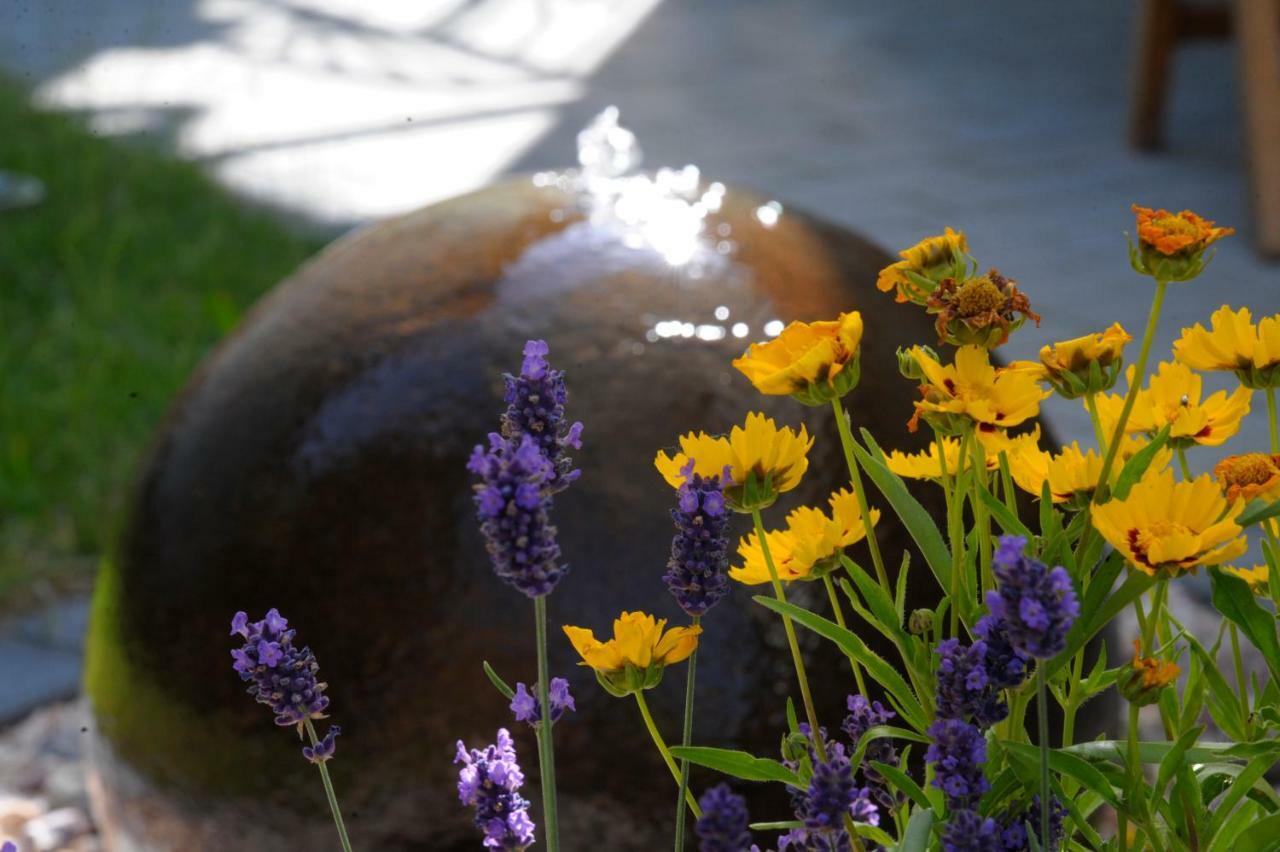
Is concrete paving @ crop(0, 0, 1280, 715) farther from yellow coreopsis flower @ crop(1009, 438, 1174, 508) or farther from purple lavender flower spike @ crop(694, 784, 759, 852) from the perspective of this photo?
purple lavender flower spike @ crop(694, 784, 759, 852)

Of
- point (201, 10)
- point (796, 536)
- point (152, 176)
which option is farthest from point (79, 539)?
point (201, 10)

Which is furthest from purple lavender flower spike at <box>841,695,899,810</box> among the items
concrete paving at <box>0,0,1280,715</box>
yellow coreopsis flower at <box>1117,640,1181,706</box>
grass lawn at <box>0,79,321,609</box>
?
concrete paving at <box>0,0,1280,715</box>

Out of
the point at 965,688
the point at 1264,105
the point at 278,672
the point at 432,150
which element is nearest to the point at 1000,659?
the point at 965,688

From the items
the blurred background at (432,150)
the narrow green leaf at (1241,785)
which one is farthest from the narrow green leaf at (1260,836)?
the blurred background at (432,150)

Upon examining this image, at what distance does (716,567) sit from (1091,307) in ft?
16.1

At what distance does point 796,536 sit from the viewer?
965mm

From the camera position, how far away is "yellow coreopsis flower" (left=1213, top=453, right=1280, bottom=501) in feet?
3.06

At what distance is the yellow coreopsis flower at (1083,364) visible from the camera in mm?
907

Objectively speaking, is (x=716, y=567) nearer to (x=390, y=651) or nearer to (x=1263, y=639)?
(x=1263, y=639)

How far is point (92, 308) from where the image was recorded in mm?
5395

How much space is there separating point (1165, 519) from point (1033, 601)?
0.16 metres

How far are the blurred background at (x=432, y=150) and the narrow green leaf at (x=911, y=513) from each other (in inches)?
64.8

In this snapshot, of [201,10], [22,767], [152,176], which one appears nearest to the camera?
[22,767]

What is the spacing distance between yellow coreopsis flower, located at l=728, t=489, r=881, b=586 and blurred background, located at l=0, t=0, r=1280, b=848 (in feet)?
5.16
